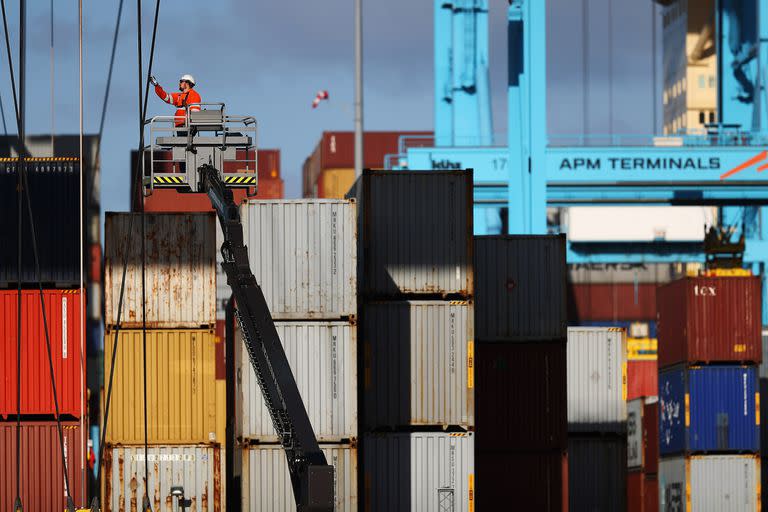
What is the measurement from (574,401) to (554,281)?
17.7 feet

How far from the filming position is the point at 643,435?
44219mm

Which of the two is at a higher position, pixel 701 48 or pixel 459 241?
pixel 701 48

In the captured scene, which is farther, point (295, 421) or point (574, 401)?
point (574, 401)

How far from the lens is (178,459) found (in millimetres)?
27031

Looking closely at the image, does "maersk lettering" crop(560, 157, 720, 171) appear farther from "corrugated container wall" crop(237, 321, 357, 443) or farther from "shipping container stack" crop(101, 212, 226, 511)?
"corrugated container wall" crop(237, 321, 357, 443)

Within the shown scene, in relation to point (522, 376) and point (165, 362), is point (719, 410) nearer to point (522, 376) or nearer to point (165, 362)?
point (522, 376)

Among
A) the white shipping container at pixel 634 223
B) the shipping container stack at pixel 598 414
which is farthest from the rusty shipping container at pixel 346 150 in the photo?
the shipping container stack at pixel 598 414

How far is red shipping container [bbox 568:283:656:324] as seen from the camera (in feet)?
294

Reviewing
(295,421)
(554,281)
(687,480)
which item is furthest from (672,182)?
(295,421)

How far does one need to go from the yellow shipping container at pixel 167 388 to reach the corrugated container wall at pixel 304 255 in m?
2.57

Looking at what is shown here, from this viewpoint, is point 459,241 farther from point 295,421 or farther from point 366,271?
point 295,421

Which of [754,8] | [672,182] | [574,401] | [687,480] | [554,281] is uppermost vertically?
[754,8]

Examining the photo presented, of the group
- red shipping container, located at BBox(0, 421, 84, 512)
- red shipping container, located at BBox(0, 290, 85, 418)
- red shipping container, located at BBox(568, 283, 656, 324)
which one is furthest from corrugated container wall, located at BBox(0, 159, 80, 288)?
red shipping container, located at BBox(568, 283, 656, 324)

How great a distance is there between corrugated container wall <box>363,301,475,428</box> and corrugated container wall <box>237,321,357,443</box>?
2.74ft
